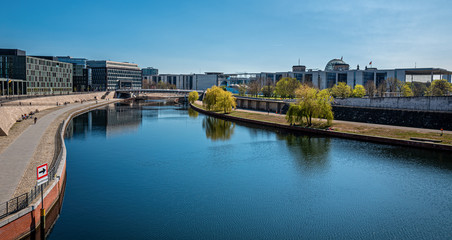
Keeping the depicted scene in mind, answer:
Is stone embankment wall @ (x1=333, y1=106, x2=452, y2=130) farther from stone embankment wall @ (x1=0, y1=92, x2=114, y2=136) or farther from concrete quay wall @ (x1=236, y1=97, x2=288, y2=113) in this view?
stone embankment wall @ (x1=0, y1=92, x2=114, y2=136)

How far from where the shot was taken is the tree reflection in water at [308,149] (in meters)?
34.5

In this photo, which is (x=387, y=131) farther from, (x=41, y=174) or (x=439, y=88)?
(x=439, y=88)

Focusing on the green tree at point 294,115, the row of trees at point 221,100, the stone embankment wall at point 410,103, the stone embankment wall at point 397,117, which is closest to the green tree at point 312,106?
the green tree at point 294,115

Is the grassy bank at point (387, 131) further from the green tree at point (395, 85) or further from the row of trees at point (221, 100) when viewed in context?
the green tree at point (395, 85)

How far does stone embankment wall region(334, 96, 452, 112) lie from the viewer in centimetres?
5296

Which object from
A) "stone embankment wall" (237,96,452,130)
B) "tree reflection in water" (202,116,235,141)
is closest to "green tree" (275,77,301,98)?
"stone embankment wall" (237,96,452,130)

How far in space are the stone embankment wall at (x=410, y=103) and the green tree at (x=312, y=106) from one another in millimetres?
11943

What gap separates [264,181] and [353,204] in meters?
7.37

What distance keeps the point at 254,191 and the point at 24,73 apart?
99.5 meters

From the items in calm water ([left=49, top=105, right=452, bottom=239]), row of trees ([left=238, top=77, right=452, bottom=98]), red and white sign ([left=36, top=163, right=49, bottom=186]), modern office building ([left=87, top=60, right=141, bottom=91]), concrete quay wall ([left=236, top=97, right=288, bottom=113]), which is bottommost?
calm water ([left=49, top=105, right=452, bottom=239])

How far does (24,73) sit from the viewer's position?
332 ft

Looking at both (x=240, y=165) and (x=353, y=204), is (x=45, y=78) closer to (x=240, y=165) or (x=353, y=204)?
(x=240, y=165)

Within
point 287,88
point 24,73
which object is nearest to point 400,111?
point 287,88

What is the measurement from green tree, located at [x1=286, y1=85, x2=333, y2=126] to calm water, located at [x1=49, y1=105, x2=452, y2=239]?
36.9 ft
